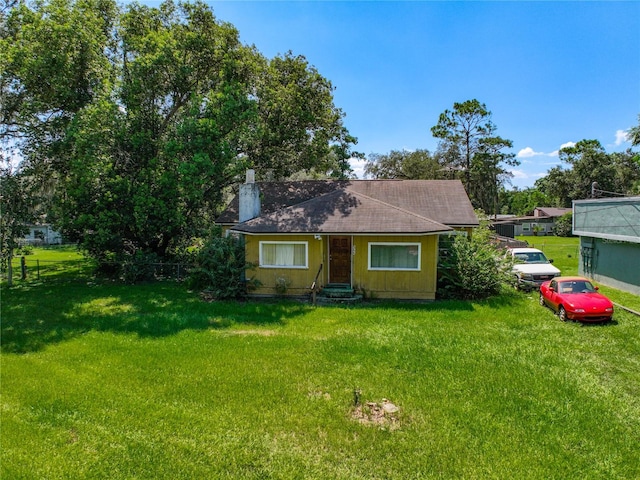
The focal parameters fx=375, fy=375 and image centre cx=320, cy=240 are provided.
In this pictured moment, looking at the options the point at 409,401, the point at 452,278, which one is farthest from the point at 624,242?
the point at 409,401

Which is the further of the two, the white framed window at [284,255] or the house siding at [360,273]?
the white framed window at [284,255]

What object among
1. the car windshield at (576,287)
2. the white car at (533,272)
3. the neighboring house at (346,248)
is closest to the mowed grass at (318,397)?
the car windshield at (576,287)

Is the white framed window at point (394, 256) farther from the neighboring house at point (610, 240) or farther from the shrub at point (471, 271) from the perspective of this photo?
the neighboring house at point (610, 240)

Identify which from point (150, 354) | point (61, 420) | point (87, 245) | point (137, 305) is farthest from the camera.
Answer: point (87, 245)

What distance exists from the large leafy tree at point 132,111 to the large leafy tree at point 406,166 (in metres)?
26.3

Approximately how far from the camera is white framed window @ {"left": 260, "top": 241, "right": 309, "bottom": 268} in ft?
47.2

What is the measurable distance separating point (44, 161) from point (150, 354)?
47.5 ft

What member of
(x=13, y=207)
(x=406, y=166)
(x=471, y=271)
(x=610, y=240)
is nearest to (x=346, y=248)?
(x=471, y=271)

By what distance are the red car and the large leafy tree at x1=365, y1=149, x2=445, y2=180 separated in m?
30.9

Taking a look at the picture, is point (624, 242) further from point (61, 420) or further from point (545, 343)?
point (61, 420)

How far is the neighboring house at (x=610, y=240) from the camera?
48.3 feet

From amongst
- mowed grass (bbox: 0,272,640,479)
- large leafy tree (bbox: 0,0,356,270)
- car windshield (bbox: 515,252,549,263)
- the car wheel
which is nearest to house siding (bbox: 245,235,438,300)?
mowed grass (bbox: 0,272,640,479)

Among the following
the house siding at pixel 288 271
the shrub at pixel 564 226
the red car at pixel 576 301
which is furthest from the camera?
the shrub at pixel 564 226

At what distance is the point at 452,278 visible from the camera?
14141 millimetres
